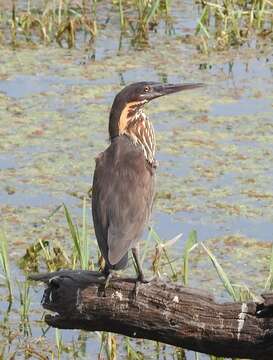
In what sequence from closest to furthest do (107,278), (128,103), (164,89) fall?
(107,278) < (128,103) < (164,89)

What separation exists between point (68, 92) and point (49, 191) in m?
1.57

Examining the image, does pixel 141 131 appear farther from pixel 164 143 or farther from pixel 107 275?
pixel 164 143

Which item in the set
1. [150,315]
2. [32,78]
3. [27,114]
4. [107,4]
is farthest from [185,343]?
[107,4]

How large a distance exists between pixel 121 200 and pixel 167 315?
65 centimetres

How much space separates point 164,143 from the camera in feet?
25.2

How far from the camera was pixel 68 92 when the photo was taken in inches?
336

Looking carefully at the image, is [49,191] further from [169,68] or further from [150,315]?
[150,315]

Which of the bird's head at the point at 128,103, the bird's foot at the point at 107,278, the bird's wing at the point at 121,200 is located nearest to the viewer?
the bird's foot at the point at 107,278

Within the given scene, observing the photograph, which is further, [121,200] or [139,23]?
[139,23]

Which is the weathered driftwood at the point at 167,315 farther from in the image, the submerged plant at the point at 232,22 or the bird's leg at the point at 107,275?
the submerged plant at the point at 232,22

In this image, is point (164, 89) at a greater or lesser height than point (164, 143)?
greater

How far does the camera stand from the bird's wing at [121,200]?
457 cm

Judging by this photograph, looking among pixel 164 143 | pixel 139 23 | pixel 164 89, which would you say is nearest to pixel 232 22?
pixel 139 23

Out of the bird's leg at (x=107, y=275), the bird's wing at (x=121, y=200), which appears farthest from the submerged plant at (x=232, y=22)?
the bird's leg at (x=107, y=275)
